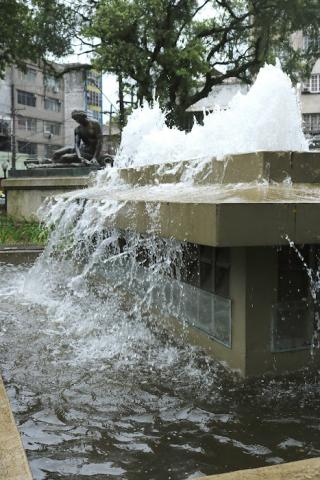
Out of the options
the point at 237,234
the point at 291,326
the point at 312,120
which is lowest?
the point at 291,326

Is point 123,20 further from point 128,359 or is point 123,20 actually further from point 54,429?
point 54,429

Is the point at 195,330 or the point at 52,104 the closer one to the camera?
the point at 195,330

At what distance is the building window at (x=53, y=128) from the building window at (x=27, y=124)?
1.55m

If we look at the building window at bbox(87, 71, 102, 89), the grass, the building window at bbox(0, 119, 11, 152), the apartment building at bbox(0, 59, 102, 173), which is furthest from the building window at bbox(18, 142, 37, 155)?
the grass

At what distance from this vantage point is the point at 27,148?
5750cm

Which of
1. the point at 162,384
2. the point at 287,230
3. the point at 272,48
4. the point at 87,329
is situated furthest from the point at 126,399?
the point at 272,48

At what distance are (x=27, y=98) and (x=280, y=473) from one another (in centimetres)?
5822

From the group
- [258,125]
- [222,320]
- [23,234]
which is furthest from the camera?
[23,234]

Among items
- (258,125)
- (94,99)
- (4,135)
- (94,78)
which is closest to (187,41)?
(258,125)

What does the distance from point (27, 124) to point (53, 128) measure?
172 inches

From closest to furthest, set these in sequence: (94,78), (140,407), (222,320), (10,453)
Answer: (10,453), (140,407), (222,320), (94,78)

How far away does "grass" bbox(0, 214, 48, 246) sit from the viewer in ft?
39.8

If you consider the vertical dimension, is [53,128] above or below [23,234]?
above

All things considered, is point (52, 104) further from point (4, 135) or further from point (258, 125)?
point (258, 125)
